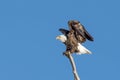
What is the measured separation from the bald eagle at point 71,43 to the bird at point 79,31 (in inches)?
8.5

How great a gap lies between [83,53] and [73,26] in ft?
3.10

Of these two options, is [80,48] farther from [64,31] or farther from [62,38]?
[64,31]

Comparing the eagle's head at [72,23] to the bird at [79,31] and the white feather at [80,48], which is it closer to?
the bird at [79,31]

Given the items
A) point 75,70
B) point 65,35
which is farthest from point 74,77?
point 65,35

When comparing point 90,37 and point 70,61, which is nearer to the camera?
point 70,61

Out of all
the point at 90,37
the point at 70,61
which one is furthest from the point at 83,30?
the point at 70,61

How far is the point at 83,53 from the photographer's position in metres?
17.0

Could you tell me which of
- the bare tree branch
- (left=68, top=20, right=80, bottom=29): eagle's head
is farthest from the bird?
the bare tree branch

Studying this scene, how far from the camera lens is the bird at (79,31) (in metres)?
17.5

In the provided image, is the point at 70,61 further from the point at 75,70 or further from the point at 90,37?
the point at 90,37

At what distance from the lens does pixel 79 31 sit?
17.5 metres

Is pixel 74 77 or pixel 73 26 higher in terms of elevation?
pixel 73 26

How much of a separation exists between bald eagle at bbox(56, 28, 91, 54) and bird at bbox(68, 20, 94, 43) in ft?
0.71

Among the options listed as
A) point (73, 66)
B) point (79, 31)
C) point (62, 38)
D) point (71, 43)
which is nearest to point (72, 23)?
point (79, 31)
